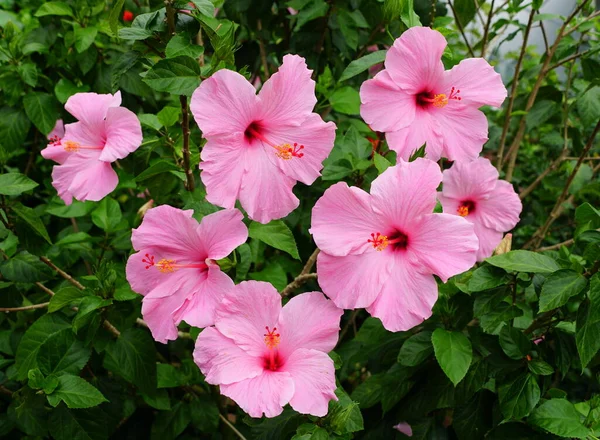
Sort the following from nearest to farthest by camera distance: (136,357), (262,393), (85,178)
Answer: (262,393) → (85,178) → (136,357)

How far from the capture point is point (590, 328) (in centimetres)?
134

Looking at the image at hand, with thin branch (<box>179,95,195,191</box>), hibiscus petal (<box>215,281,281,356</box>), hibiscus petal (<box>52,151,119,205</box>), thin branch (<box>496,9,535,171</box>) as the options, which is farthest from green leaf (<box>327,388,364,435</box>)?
thin branch (<box>496,9,535,171</box>)

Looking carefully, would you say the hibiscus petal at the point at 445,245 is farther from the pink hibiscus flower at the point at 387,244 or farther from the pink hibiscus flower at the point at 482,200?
the pink hibiscus flower at the point at 482,200

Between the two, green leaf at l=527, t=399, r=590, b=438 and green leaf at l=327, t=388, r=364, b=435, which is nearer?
green leaf at l=327, t=388, r=364, b=435

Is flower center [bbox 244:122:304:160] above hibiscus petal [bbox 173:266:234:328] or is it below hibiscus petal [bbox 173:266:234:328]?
above

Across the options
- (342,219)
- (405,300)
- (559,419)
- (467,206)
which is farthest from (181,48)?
(559,419)

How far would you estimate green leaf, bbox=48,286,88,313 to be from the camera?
5.13 feet

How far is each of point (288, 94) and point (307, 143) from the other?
110 mm

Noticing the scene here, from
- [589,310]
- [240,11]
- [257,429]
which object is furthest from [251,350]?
[240,11]

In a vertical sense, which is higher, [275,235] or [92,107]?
[92,107]

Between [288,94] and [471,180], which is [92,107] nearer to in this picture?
[288,94]

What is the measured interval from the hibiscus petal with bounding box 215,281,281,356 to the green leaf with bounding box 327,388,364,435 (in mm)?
212

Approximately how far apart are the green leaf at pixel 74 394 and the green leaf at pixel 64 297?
0.18m

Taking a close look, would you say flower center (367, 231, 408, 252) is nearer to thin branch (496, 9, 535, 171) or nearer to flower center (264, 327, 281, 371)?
flower center (264, 327, 281, 371)
